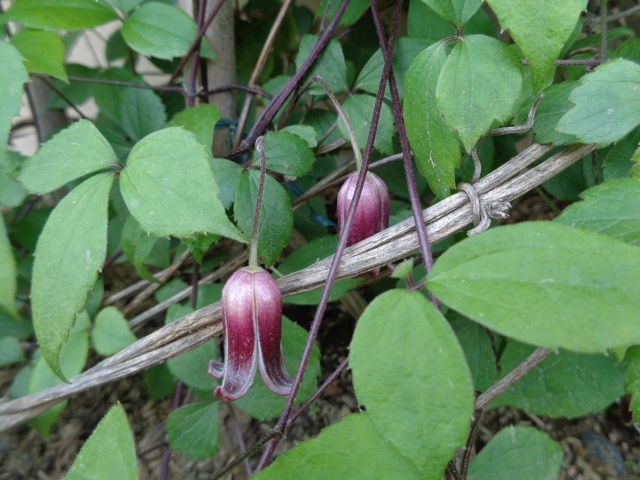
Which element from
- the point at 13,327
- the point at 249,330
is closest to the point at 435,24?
the point at 249,330

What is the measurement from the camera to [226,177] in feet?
1.92

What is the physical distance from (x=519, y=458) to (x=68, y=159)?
1.56ft

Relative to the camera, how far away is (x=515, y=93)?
46cm

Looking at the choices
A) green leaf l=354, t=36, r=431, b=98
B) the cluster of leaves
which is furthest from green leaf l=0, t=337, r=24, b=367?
green leaf l=354, t=36, r=431, b=98

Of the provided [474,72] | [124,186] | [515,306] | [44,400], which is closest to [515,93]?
[474,72]

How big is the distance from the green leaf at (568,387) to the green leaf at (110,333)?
440 millimetres

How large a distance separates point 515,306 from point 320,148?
390 mm

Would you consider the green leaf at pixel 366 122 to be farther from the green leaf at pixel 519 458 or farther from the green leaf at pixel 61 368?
the green leaf at pixel 61 368

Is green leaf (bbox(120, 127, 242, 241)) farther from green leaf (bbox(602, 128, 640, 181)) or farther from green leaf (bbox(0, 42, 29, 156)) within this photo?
green leaf (bbox(602, 128, 640, 181))

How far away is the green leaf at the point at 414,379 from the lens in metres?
0.35

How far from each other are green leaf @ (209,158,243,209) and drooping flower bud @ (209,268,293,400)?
0.43ft

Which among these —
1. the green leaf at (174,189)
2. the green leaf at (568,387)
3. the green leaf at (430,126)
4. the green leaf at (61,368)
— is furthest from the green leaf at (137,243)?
the green leaf at (568,387)

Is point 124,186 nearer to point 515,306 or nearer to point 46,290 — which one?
point 46,290

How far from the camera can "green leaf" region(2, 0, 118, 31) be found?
25.4 inches
